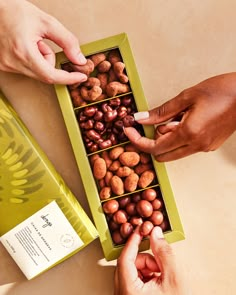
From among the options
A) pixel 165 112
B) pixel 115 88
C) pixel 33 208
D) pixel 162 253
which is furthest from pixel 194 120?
pixel 33 208

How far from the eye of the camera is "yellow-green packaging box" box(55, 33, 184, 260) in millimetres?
899

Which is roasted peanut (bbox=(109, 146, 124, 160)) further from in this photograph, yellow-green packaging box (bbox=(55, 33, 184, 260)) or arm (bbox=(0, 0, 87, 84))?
arm (bbox=(0, 0, 87, 84))

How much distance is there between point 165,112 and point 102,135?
0.15 meters

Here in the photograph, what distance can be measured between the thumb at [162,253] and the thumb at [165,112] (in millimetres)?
234

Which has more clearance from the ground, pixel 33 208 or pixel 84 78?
pixel 84 78

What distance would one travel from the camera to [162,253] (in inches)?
34.9

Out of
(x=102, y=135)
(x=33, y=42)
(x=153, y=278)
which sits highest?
(x=33, y=42)

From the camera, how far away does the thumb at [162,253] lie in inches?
34.9

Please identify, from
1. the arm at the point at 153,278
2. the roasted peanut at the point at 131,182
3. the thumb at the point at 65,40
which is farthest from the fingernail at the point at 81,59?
the arm at the point at 153,278

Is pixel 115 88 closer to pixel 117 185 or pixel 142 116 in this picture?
pixel 142 116

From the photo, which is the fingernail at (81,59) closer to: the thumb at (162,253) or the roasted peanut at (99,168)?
the roasted peanut at (99,168)

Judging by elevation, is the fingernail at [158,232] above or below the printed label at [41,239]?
below

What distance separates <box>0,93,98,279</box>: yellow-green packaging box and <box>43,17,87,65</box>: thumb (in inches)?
6.7

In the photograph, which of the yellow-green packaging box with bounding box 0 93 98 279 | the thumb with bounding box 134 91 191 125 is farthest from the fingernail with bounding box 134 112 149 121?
the yellow-green packaging box with bounding box 0 93 98 279
